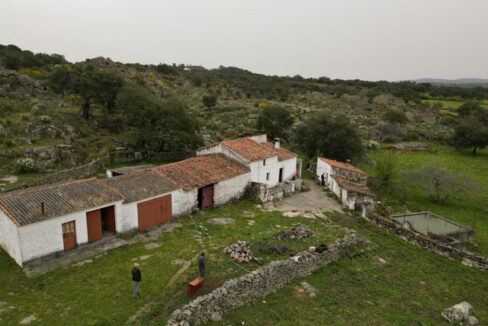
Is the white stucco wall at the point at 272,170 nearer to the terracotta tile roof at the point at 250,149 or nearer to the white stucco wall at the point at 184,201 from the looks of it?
the terracotta tile roof at the point at 250,149

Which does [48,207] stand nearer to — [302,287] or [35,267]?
[35,267]

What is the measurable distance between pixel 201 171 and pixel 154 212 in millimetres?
6061

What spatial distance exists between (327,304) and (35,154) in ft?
97.8

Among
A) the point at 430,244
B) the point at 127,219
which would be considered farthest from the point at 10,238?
the point at 430,244

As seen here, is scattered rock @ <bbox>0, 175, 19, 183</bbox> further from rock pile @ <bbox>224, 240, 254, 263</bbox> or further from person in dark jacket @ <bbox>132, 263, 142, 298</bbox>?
rock pile @ <bbox>224, 240, 254, 263</bbox>

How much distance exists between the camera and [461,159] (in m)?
49.3

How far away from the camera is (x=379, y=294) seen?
1528 centimetres

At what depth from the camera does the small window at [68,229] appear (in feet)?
54.4

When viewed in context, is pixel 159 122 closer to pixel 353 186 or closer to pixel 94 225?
pixel 94 225

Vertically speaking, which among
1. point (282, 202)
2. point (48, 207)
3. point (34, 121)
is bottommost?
point (282, 202)

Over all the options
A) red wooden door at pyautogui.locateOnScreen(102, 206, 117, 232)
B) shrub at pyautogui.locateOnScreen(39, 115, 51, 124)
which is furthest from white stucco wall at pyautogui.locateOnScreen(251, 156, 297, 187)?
shrub at pyautogui.locateOnScreen(39, 115, 51, 124)

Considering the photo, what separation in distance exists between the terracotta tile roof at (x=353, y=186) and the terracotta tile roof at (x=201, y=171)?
29.3ft

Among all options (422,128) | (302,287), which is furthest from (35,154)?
(422,128)

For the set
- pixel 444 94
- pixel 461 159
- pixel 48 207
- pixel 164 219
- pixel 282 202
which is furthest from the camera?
pixel 444 94
